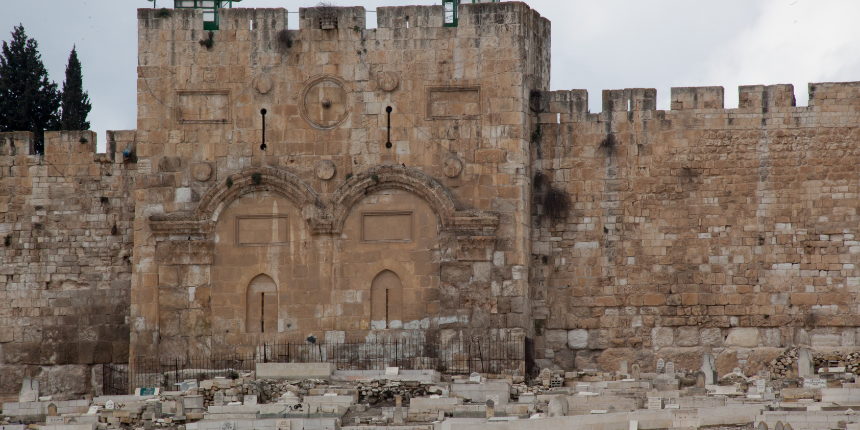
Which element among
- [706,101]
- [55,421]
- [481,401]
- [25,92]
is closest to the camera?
[55,421]

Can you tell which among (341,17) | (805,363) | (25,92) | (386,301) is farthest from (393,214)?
(25,92)

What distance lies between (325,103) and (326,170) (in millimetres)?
1021

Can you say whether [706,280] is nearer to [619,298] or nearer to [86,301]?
[619,298]

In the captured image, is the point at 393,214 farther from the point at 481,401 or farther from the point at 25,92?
the point at 25,92

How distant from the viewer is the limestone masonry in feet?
68.8

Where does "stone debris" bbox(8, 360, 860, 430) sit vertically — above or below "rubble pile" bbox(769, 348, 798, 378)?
below

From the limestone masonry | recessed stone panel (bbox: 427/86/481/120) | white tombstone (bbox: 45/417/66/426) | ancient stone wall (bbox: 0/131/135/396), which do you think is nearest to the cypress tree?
ancient stone wall (bbox: 0/131/135/396)

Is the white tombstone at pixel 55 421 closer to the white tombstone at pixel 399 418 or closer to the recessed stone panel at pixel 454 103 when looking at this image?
the white tombstone at pixel 399 418

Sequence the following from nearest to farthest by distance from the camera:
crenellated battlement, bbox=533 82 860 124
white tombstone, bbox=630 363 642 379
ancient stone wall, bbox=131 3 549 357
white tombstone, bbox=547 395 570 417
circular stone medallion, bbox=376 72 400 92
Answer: white tombstone, bbox=547 395 570 417
white tombstone, bbox=630 363 642 379
ancient stone wall, bbox=131 3 549 357
circular stone medallion, bbox=376 72 400 92
crenellated battlement, bbox=533 82 860 124

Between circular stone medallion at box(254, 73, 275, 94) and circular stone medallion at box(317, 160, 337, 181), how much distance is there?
140 centimetres

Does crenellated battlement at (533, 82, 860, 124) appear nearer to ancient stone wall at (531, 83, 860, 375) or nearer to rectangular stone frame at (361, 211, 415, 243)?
ancient stone wall at (531, 83, 860, 375)

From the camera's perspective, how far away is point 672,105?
71.1ft

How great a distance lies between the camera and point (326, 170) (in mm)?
21062

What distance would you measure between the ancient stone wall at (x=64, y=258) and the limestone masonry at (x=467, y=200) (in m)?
1.30
